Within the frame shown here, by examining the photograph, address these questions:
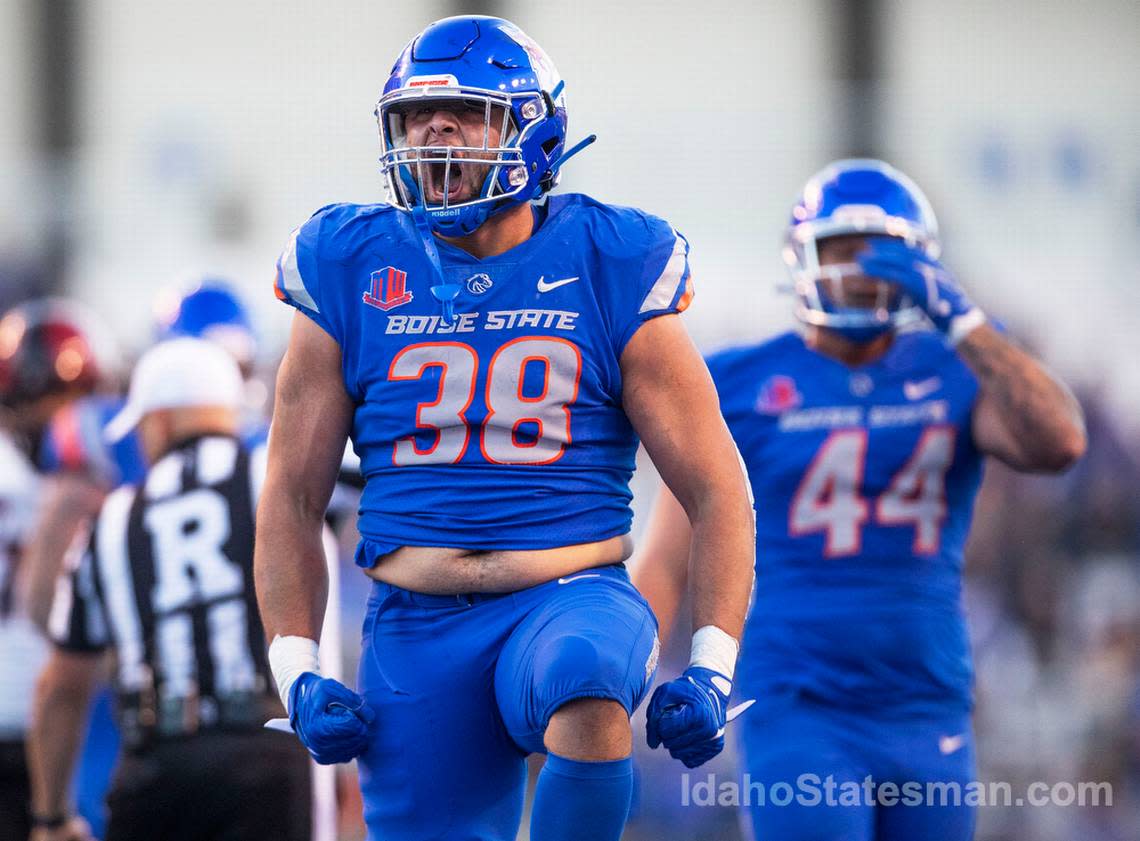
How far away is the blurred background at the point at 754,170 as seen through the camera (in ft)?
27.3

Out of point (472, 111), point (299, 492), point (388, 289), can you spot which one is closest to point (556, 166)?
point (472, 111)

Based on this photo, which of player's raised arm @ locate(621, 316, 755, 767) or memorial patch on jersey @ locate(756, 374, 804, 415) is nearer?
player's raised arm @ locate(621, 316, 755, 767)

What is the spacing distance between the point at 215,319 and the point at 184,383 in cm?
171

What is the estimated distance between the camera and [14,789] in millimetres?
5406

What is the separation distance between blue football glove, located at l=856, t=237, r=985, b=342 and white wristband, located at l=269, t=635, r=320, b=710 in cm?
171

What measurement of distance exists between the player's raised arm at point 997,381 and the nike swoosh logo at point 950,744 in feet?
2.16

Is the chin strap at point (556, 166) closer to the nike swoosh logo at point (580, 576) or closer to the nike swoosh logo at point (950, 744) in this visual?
the nike swoosh logo at point (580, 576)

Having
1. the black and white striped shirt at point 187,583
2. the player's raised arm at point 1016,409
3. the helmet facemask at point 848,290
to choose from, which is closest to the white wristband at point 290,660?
the black and white striped shirt at point 187,583

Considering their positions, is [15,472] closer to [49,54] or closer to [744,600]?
[744,600]

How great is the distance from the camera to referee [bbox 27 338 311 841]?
4.28 metres

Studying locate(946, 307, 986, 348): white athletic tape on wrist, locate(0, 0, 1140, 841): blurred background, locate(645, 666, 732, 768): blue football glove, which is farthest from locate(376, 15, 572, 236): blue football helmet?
locate(0, 0, 1140, 841): blurred background

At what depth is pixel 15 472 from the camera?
5629 mm

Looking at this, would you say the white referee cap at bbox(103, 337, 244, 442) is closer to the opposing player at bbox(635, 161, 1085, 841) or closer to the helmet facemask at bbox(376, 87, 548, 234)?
the opposing player at bbox(635, 161, 1085, 841)

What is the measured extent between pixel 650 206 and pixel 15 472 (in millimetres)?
4875
